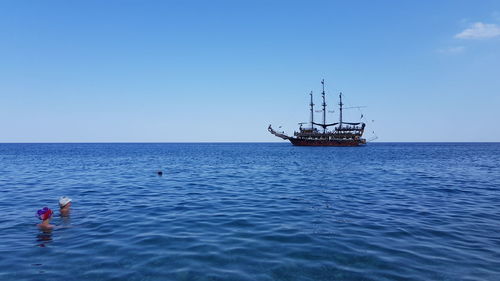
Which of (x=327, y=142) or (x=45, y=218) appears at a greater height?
(x=327, y=142)

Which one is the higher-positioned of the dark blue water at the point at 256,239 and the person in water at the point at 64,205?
the person in water at the point at 64,205

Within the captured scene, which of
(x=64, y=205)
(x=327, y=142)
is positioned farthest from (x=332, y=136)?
(x=64, y=205)

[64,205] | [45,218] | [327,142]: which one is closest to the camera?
[45,218]

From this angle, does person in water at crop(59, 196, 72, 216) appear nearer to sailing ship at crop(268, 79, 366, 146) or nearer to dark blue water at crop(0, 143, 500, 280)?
dark blue water at crop(0, 143, 500, 280)

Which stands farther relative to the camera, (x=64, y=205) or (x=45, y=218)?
(x=64, y=205)

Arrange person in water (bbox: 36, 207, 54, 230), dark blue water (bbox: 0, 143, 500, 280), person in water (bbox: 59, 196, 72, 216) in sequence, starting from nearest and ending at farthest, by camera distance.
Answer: dark blue water (bbox: 0, 143, 500, 280) < person in water (bbox: 36, 207, 54, 230) < person in water (bbox: 59, 196, 72, 216)

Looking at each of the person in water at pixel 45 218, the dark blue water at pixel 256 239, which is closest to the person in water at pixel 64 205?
the dark blue water at pixel 256 239

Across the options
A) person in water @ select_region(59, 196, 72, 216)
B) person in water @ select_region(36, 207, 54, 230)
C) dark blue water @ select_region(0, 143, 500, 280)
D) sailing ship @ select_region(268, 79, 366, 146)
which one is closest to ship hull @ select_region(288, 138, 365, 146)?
sailing ship @ select_region(268, 79, 366, 146)

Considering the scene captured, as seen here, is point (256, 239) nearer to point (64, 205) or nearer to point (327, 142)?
point (64, 205)

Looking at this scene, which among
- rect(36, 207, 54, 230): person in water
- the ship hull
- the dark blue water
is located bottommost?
the dark blue water

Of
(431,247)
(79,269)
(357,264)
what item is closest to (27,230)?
(79,269)

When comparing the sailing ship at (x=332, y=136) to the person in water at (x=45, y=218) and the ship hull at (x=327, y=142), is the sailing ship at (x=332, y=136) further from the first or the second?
the person in water at (x=45, y=218)

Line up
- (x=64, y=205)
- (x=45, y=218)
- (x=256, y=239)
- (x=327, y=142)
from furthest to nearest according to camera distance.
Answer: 1. (x=327, y=142)
2. (x=64, y=205)
3. (x=45, y=218)
4. (x=256, y=239)

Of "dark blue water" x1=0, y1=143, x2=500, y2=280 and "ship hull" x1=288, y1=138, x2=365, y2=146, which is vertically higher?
"ship hull" x1=288, y1=138, x2=365, y2=146
